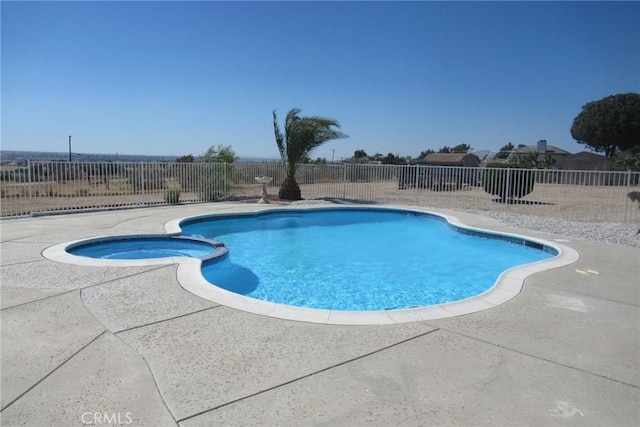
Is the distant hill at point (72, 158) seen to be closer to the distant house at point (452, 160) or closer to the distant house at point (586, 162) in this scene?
the distant house at point (452, 160)

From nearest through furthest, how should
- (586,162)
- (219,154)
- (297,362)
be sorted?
(297,362)
(219,154)
(586,162)

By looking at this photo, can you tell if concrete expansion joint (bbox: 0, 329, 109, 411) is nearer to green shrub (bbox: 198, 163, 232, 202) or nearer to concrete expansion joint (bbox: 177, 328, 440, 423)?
concrete expansion joint (bbox: 177, 328, 440, 423)

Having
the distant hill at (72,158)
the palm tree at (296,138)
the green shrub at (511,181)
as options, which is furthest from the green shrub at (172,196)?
the green shrub at (511,181)

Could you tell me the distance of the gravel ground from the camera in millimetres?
8891

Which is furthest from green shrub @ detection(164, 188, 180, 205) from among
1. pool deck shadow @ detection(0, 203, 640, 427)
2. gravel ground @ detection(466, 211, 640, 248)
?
gravel ground @ detection(466, 211, 640, 248)

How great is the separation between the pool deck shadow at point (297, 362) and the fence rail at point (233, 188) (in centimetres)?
799

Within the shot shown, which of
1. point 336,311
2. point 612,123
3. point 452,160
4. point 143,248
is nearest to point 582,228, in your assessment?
point 336,311

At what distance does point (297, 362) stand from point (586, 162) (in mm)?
47311

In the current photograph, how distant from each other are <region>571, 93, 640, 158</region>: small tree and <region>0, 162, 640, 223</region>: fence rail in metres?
34.3

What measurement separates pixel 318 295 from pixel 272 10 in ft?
35.7

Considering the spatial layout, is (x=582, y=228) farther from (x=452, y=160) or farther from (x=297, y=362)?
(x=452, y=160)

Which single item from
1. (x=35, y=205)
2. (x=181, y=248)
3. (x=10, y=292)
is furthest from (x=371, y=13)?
(x=10, y=292)

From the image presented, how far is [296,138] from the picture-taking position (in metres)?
16.4

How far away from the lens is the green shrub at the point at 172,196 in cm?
1397
